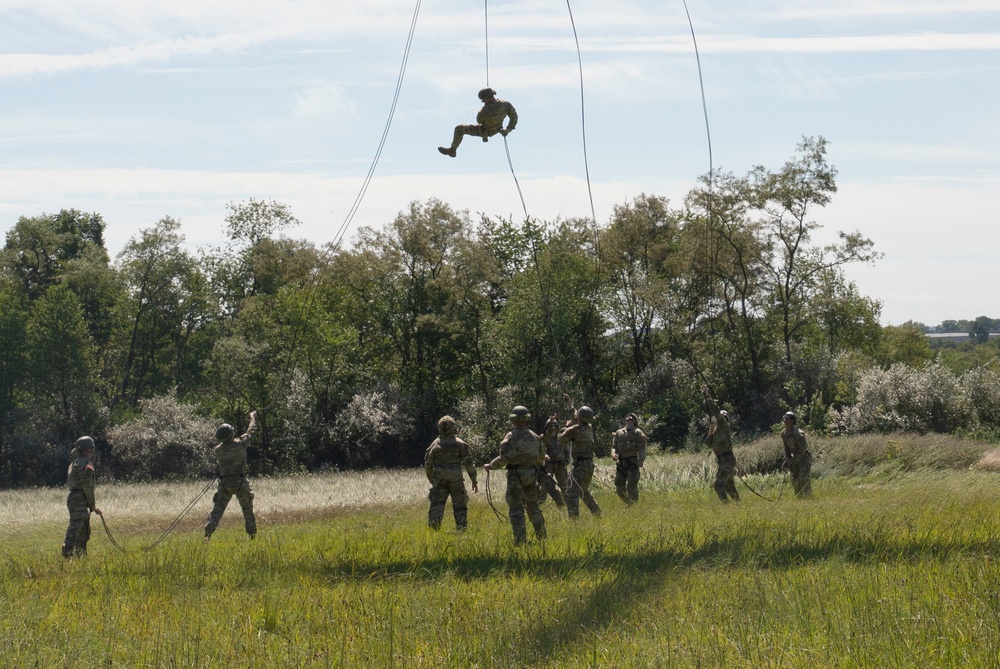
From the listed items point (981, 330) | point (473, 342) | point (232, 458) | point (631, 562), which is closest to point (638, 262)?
point (473, 342)

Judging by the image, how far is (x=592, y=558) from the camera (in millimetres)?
12055

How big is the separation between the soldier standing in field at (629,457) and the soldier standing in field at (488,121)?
758 cm

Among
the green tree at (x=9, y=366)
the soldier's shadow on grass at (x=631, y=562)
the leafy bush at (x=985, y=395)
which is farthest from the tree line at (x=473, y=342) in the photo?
the soldier's shadow on grass at (x=631, y=562)

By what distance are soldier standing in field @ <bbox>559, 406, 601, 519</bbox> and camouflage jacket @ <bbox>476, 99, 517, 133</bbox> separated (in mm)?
5703

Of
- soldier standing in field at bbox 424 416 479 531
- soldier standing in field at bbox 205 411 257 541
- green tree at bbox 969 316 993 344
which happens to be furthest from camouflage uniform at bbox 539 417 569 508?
green tree at bbox 969 316 993 344

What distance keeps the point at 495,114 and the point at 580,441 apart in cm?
662

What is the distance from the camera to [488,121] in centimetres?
1439

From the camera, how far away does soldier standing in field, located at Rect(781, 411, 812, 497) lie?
65.2 ft

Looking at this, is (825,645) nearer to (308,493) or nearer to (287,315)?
(308,493)

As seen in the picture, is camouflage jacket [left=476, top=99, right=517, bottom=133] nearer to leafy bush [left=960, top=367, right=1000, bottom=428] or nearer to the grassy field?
the grassy field

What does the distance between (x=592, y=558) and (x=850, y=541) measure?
9.87 ft

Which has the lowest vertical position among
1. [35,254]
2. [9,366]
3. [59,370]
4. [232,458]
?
[232,458]

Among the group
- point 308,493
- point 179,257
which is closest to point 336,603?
point 308,493

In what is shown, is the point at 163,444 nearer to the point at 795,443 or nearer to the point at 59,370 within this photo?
the point at 59,370
